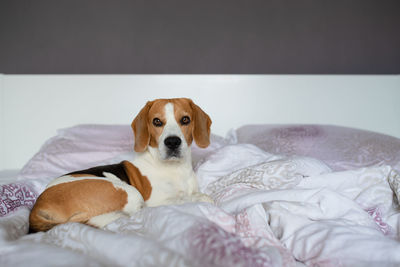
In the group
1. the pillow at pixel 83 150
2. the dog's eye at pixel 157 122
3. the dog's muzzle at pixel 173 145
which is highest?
the dog's eye at pixel 157 122

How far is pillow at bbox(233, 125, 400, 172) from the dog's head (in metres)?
0.98

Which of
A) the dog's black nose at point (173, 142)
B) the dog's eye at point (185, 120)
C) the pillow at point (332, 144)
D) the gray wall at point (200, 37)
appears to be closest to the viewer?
the dog's black nose at point (173, 142)

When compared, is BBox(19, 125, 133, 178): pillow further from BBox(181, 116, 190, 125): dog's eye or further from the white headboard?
BBox(181, 116, 190, 125): dog's eye

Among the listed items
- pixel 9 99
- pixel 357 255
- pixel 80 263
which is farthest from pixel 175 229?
pixel 9 99

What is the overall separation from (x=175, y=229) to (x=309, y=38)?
3.56 meters

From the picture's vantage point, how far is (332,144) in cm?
274

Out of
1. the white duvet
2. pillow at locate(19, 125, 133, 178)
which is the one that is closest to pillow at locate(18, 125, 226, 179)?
pillow at locate(19, 125, 133, 178)

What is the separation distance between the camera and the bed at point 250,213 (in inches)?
41.4

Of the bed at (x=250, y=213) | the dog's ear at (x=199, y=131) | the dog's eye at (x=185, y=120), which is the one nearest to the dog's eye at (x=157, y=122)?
the dog's eye at (x=185, y=120)

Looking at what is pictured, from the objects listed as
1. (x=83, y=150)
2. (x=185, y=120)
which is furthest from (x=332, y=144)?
(x=83, y=150)

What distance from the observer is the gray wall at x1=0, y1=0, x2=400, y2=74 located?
12.6ft

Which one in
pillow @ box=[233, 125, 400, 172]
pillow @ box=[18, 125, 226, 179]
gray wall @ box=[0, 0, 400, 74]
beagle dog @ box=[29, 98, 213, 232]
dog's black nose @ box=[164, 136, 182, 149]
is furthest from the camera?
gray wall @ box=[0, 0, 400, 74]

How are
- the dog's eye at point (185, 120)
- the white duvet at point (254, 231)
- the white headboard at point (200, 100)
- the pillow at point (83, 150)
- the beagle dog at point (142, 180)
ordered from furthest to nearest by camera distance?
the white headboard at point (200, 100)
the pillow at point (83, 150)
the dog's eye at point (185, 120)
the beagle dog at point (142, 180)
the white duvet at point (254, 231)

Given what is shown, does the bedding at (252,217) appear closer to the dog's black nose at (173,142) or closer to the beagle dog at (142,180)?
the beagle dog at (142,180)
